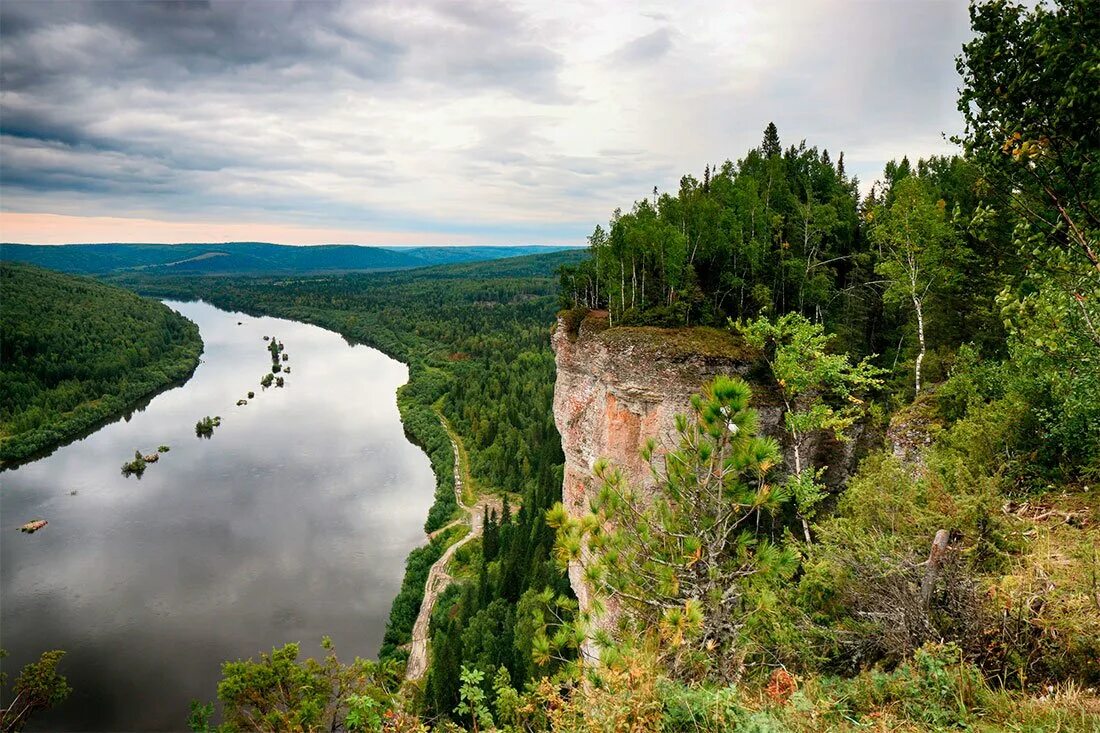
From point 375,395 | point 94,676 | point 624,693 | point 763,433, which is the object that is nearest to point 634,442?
point 763,433

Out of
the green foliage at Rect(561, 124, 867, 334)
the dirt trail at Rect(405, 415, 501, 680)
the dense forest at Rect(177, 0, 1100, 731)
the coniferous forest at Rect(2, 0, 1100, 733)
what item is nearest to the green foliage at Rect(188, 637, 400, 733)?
the coniferous forest at Rect(2, 0, 1100, 733)

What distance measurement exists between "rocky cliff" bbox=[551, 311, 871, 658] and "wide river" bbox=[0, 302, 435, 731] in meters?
17.9

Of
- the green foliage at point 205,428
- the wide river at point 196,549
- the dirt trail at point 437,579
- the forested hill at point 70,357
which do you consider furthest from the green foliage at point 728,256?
the forested hill at point 70,357

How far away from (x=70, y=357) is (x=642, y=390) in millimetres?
88857

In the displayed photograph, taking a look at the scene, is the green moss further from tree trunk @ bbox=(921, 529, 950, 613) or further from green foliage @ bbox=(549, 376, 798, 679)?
tree trunk @ bbox=(921, 529, 950, 613)

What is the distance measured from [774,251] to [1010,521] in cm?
1633

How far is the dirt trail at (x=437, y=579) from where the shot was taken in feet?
82.9

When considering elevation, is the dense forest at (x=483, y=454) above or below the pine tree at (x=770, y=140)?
below

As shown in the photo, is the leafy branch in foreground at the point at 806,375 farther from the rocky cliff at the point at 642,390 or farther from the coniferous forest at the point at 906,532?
the rocky cliff at the point at 642,390

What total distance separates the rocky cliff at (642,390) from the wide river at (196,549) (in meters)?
17.9

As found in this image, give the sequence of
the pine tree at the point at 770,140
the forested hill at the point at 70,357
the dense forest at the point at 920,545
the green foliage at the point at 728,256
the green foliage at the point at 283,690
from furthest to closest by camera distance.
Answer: the forested hill at the point at 70,357 → the pine tree at the point at 770,140 → the green foliage at the point at 728,256 → the green foliage at the point at 283,690 → the dense forest at the point at 920,545

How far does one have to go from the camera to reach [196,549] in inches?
1422

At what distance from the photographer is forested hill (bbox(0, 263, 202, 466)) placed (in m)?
59.0

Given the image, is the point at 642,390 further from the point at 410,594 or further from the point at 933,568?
the point at 410,594
